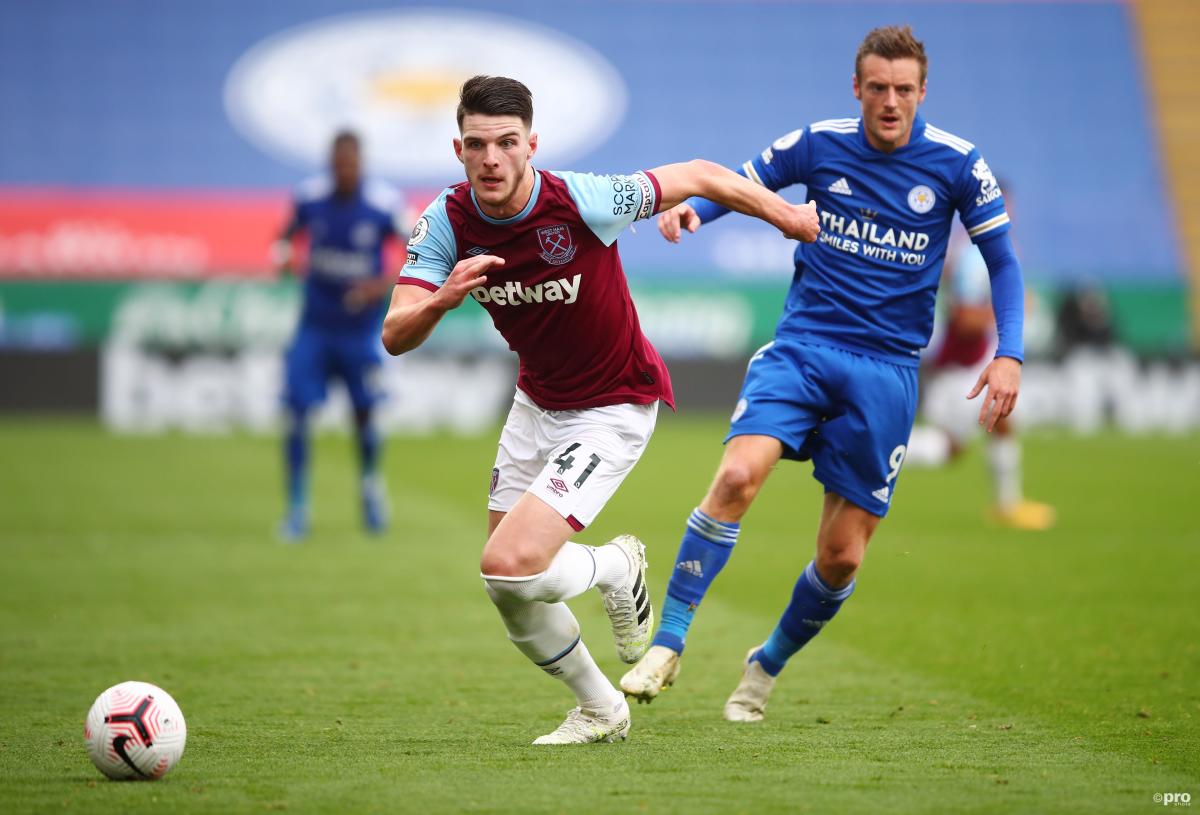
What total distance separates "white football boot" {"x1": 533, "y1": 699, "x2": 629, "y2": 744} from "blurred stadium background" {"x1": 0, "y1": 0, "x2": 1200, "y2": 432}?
60.9 feet

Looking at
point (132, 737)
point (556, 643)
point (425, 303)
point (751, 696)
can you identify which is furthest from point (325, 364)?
point (132, 737)

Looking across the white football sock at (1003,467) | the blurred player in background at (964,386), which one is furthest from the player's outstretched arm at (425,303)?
the white football sock at (1003,467)

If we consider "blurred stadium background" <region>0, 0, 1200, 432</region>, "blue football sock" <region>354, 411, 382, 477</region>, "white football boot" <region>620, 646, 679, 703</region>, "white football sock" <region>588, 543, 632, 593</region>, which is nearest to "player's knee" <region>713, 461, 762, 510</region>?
"white football sock" <region>588, 543, 632, 593</region>

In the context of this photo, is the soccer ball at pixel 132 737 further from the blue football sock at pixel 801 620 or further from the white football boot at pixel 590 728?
the blue football sock at pixel 801 620

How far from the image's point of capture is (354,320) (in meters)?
11.6

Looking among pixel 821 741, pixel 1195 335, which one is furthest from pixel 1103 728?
pixel 1195 335

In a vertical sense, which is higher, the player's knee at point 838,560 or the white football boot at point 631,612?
the player's knee at point 838,560

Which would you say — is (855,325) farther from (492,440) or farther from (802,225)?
(492,440)

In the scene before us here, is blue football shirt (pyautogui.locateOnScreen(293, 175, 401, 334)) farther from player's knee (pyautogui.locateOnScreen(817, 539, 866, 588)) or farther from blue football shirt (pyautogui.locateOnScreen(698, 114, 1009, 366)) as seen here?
player's knee (pyautogui.locateOnScreen(817, 539, 866, 588))

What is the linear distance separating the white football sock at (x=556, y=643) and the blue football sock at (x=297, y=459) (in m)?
6.52

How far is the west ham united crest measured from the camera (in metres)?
5.12

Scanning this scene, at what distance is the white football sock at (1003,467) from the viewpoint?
12.5 meters

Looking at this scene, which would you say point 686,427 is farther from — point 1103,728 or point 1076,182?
point 1103,728

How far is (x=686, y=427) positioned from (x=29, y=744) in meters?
18.8
